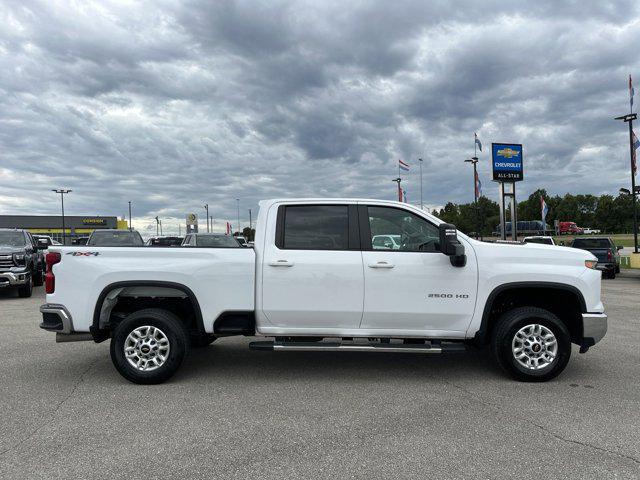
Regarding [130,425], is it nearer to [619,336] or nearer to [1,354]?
[1,354]

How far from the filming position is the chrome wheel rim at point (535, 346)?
5211 mm

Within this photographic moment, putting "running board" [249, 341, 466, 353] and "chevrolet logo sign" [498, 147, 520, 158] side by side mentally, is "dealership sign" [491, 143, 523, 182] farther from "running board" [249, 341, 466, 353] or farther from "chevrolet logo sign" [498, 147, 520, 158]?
"running board" [249, 341, 466, 353]

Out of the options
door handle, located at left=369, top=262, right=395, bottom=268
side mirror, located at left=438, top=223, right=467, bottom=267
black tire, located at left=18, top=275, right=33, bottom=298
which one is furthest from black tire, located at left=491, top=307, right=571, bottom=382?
black tire, located at left=18, top=275, right=33, bottom=298

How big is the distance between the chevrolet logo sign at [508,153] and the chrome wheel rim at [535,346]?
26.4m

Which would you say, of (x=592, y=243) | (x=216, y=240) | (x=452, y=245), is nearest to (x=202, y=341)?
(x=452, y=245)

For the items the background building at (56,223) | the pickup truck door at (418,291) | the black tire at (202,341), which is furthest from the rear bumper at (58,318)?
the background building at (56,223)

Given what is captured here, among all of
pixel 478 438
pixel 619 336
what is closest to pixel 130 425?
pixel 478 438

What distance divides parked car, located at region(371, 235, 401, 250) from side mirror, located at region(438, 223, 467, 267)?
0.51 metres

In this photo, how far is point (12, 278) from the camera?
13320mm

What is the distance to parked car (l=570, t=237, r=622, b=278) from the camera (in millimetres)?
19359

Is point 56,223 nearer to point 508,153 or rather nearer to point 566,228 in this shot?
point 508,153

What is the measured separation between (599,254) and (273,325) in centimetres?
1796

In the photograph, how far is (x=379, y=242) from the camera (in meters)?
5.36

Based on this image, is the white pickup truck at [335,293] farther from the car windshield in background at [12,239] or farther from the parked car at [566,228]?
the parked car at [566,228]
